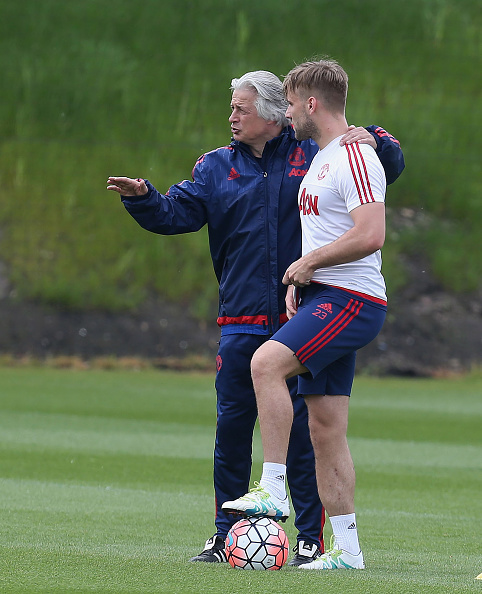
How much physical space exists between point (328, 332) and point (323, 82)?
114 cm

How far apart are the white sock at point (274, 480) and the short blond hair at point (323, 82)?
1.63 meters

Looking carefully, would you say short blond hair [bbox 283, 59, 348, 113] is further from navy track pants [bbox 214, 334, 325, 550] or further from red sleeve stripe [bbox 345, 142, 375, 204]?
navy track pants [bbox 214, 334, 325, 550]

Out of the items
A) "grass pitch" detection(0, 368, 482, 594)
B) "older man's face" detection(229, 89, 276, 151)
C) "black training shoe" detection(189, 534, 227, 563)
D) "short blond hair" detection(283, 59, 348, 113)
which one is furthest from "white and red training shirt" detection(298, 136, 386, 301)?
"black training shoe" detection(189, 534, 227, 563)

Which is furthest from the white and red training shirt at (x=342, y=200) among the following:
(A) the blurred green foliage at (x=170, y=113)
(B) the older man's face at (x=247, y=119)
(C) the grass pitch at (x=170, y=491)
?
(A) the blurred green foliage at (x=170, y=113)

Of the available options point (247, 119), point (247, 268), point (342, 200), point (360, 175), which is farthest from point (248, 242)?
point (360, 175)

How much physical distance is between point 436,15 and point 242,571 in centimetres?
2243

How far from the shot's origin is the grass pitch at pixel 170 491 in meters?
4.69

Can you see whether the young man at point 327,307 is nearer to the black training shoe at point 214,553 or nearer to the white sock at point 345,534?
the white sock at point 345,534

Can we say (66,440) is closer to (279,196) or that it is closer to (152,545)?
(152,545)

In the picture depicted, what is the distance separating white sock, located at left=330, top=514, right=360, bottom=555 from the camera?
506 cm

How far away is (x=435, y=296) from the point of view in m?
22.3

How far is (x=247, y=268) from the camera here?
18.2 ft

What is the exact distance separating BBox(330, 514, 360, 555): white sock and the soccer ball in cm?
27

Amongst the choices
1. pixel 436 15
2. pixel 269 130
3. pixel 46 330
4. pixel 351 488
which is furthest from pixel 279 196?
pixel 436 15
